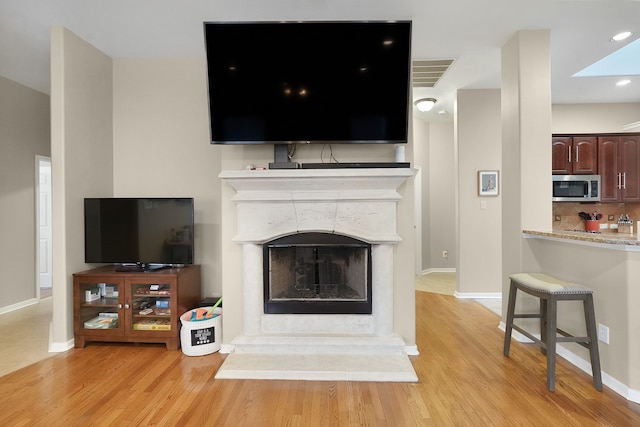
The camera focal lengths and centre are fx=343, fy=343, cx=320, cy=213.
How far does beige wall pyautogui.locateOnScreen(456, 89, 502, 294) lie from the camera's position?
4461mm

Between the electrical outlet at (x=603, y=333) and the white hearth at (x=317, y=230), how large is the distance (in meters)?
1.30

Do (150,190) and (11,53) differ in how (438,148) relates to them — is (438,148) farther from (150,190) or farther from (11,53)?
(11,53)

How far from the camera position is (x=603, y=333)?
2.28 metres

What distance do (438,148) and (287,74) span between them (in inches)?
164

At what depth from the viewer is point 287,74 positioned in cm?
262

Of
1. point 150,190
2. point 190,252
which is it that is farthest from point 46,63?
point 190,252

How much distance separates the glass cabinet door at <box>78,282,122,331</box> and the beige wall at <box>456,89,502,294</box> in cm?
390

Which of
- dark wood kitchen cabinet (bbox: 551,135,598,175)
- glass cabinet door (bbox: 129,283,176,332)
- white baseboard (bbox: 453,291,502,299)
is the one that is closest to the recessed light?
dark wood kitchen cabinet (bbox: 551,135,598,175)

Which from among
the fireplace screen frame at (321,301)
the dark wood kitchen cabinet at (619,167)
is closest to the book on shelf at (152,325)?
the fireplace screen frame at (321,301)

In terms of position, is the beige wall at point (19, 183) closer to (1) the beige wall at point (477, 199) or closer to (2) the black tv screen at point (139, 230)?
(2) the black tv screen at point (139, 230)

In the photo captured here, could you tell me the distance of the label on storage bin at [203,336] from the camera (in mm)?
2762

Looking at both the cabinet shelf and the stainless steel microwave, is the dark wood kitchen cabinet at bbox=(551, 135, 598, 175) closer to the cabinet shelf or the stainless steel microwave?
the stainless steel microwave

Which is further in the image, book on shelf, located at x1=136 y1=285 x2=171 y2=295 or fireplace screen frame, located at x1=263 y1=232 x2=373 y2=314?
book on shelf, located at x1=136 y1=285 x2=171 y2=295

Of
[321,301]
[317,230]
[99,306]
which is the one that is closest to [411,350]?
[321,301]
